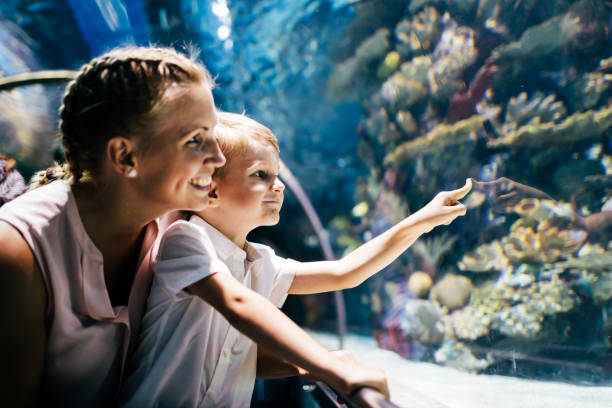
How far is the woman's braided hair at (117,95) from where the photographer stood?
0.80 meters

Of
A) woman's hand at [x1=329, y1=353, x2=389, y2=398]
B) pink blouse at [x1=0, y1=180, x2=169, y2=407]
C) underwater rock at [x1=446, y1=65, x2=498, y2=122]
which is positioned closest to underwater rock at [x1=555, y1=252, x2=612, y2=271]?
underwater rock at [x1=446, y1=65, x2=498, y2=122]

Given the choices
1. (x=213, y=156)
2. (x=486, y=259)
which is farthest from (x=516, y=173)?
(x=213, y=156)

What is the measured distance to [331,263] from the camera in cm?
120

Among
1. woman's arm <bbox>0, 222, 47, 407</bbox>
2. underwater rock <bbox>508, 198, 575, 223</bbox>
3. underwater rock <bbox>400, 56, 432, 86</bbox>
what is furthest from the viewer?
underwater rock <bbox>400, 56, 432, 86</bbox>

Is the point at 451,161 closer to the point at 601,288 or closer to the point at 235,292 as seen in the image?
the point at 601,288

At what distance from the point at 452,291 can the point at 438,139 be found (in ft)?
5.41

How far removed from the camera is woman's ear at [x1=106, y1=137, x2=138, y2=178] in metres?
0.80

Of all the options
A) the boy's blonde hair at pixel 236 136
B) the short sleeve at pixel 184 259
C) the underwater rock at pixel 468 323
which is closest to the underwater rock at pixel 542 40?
the underwater rock at pixel 468 323

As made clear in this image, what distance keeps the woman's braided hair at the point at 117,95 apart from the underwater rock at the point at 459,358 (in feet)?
9.16

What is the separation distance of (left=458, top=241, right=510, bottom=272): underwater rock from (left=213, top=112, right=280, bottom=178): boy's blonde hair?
283 centimetres

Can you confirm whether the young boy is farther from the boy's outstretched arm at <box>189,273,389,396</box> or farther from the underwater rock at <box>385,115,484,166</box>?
the underwater rock at <box>385,115,484,166</box>

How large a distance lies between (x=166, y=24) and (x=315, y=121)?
320 cm

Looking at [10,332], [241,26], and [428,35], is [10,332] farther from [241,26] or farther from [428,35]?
[241,26]

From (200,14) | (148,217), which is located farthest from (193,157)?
(200,14)
